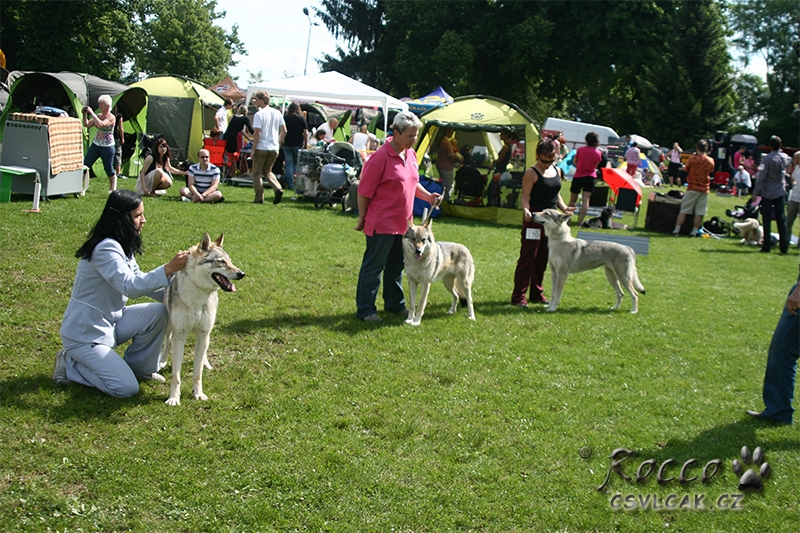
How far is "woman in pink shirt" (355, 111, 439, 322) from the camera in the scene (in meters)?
6.56

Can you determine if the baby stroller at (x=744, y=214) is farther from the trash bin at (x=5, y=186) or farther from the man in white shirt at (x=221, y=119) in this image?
the trash bin at (x=5, y=186)

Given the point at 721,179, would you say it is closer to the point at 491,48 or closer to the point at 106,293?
the point at 491,48

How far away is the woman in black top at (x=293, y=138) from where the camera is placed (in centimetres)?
1534

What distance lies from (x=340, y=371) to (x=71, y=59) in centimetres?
3851

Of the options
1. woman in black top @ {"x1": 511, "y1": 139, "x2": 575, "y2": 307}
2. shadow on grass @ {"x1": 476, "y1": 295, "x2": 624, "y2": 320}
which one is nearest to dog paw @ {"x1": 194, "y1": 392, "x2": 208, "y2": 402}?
shadow on grass @ {"x1": 476, "y1": 295, "x2": 624, "y2": 320}

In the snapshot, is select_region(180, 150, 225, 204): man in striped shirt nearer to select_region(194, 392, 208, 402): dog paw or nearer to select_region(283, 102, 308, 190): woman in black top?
select_region(283, 102, 308, 190): woman in black top

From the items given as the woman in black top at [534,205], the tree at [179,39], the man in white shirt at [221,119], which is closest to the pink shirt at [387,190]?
the woman in black top at [534,205]

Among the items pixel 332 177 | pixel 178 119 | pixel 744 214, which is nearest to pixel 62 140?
pixel 332 177

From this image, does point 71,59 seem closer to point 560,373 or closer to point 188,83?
point 188,83

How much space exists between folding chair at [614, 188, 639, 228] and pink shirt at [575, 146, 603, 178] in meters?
2.63

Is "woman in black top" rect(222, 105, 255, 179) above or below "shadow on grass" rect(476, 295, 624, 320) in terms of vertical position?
above

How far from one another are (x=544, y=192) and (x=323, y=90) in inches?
482

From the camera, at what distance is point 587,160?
14.5 metres

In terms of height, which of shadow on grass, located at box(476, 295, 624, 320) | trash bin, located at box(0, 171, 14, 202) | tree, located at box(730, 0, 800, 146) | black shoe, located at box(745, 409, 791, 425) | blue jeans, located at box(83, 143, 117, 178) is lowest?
black shoe, located at box(745, 409, 791, 425)
